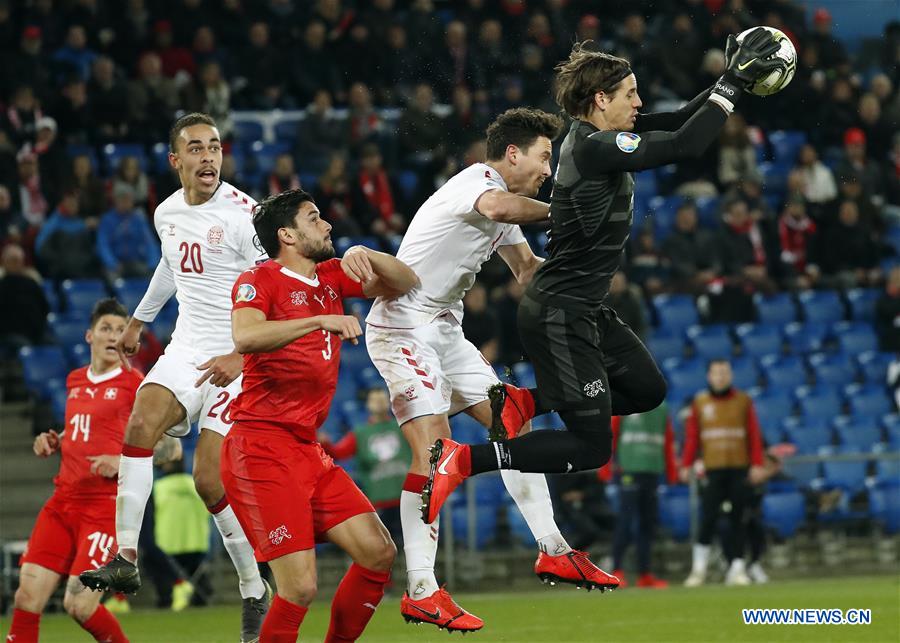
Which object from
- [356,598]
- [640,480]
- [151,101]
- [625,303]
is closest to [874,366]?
[625,303]

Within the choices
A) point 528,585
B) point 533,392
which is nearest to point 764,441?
point 528,585

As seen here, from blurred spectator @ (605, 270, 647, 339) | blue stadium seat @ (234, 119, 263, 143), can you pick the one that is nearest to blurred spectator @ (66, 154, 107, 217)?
blue stadium seat @ (234, 119, 263, 143)

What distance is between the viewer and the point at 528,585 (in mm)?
16172

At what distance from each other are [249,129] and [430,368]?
1263 centimetres

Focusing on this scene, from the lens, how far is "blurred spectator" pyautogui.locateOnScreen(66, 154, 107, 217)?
17641 millimetres

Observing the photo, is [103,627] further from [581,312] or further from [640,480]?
[640,480]

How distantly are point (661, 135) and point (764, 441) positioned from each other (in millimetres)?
10135

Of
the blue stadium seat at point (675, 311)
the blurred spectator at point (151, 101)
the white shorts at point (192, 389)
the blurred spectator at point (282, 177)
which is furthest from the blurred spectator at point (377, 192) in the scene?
the white shorts at point (192, 389)

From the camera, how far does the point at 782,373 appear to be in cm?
1884

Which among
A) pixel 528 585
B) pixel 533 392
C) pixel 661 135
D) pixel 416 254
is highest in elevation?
pixel 661 135

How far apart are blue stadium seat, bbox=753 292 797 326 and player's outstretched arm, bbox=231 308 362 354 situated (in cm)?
1338

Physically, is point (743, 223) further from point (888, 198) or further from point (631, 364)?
point (631, 364)

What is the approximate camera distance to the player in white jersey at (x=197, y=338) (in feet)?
29.5

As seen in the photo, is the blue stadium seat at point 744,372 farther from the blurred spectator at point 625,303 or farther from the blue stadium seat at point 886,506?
the blue stadium seat at point 886,506
